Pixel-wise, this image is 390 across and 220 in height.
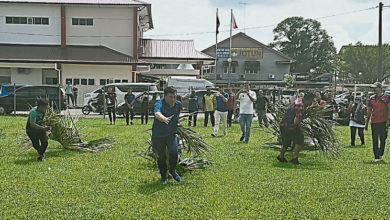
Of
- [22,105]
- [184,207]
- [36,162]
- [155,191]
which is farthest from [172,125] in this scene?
[22,105]

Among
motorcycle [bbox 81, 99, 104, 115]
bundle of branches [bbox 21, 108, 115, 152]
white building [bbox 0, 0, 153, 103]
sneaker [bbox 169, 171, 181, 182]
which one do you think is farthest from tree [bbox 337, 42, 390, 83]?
sneaker [bbox 169, 171, 181, 182]

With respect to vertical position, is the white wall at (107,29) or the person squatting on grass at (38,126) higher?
the white wall at (107,29)

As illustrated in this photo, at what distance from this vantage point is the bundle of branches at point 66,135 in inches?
389

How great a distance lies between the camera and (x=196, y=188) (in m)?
6.70

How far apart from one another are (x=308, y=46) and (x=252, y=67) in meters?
16.4

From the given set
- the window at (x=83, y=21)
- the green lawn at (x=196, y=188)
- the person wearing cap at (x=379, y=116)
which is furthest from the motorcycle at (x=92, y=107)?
the person wearing cap at (x=379, y=116)

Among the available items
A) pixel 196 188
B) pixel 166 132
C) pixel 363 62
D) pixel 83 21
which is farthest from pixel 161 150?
pixel 363 62

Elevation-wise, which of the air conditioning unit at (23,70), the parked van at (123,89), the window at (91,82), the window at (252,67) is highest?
the window at (252,67)

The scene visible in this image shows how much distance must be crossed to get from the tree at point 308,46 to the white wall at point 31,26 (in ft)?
171

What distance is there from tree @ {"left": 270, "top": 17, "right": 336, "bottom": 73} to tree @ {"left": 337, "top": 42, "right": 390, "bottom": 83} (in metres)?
14.4

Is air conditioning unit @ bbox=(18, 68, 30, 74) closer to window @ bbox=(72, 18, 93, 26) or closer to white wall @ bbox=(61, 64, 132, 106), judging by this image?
white wall @ bbox=(61, 64, 132, 106)

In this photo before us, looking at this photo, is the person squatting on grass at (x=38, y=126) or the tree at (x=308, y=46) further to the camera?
the tree at (x=308, y=46)

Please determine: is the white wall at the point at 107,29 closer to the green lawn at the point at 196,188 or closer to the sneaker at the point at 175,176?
the green lawn at the point at 196,188

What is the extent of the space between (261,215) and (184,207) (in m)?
0.99
